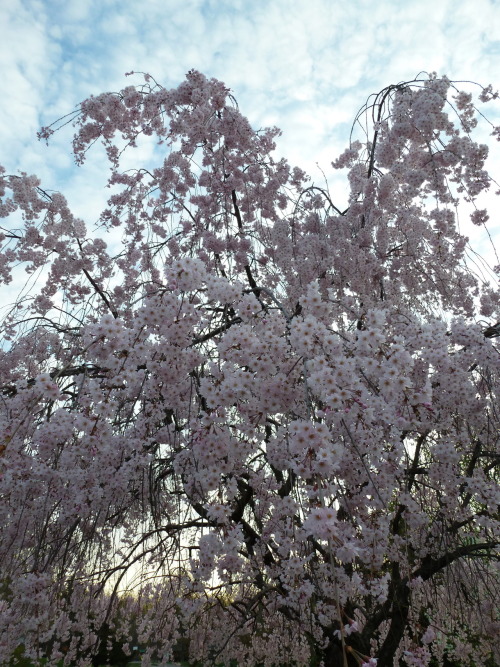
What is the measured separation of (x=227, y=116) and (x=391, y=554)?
206 inches

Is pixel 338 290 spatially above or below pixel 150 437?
above

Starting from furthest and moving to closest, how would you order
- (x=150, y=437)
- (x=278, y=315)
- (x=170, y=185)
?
(x=170, y=185), (x=150, y=437), (x=278, y=315)

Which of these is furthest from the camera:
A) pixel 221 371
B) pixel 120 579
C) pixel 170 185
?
pixel 170 185

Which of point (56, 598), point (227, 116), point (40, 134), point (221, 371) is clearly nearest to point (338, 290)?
point (227, 116)

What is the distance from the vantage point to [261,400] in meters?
2.72

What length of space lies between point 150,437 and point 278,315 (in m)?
1.56

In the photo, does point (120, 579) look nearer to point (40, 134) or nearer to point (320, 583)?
point (320, 583)

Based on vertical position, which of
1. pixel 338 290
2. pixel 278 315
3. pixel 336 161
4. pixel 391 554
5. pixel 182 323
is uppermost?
pixel 336 161

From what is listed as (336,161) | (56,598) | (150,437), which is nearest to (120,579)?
(56,598)

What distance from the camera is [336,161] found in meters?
6.48

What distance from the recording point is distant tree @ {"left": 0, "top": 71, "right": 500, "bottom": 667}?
106 inches

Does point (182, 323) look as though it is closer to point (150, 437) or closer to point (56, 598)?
point (150, 437)

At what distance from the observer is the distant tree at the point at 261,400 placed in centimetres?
269

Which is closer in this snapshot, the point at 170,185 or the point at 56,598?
the point at 56,598
